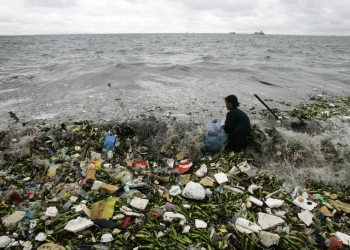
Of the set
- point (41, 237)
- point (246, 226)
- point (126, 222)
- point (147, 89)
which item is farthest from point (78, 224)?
point (147, 89)

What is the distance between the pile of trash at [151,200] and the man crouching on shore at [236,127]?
23 centimetres

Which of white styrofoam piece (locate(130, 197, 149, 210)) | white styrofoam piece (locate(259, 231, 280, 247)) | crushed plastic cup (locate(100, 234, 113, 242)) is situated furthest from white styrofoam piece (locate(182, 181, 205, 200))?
crushed plastic cup (locate(100, 234, 113, 242))

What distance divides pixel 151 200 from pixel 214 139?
7.06 ft

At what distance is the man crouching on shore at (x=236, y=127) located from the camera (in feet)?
16.8

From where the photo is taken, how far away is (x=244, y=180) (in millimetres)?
4207

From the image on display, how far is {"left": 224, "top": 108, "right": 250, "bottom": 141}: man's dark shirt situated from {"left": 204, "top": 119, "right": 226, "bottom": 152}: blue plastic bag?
0.70ft

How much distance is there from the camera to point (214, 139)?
5.11m

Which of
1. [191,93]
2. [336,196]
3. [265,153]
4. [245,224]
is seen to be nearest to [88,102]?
[191,93]

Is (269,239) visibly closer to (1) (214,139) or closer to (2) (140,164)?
(1) (214,139)

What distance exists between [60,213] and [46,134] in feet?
9.70

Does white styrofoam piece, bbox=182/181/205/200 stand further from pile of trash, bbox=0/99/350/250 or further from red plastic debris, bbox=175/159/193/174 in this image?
red plastic debris, bbox=175/159/193/174

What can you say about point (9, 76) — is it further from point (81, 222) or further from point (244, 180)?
point (244, 180)

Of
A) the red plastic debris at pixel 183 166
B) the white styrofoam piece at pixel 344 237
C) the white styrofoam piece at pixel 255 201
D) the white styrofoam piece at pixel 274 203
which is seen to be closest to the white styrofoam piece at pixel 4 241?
the red plastic debris at pixel 183 166

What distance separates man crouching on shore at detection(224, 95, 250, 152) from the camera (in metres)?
5.11
